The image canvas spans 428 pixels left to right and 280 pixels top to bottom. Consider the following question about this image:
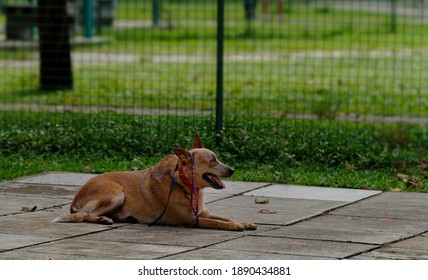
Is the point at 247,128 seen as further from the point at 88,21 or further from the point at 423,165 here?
the point at 88,21

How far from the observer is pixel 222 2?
498 inches

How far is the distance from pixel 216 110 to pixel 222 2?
3.96ft

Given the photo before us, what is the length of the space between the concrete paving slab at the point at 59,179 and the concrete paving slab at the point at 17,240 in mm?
2490

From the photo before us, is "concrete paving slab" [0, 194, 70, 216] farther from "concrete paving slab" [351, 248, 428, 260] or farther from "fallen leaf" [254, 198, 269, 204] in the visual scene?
"concrete paving slab" [351, 248, 428, 260]

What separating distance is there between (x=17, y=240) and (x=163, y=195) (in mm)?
1238

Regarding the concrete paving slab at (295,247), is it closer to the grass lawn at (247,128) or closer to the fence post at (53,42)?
the grass lawn at (247,128)

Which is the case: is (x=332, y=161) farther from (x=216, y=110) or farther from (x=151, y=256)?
(x=151, y=256)

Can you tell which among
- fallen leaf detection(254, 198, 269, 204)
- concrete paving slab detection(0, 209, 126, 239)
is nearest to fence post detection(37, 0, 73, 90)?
fallen leaf detection(254, 198, 269, 204)

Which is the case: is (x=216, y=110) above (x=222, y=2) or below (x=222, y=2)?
below

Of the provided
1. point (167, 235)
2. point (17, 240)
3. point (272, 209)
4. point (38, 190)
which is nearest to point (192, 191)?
point (167, 235)

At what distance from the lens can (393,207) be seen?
9727 mm

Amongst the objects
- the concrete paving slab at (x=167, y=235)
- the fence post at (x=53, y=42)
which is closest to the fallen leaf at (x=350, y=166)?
the concrete paving slab at (x=167, y=235)
